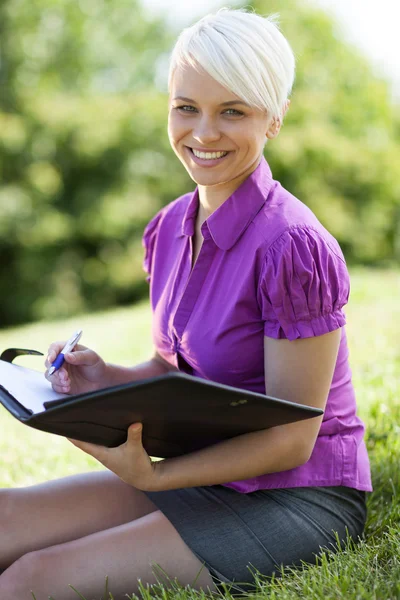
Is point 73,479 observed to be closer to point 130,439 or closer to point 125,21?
point 130,439

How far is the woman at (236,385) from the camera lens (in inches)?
67.5

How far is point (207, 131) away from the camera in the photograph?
6.21 ft

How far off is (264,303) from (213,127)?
0.47m

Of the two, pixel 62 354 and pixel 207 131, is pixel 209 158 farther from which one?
pixel 62 354

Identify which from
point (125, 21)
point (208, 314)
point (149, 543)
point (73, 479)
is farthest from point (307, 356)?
point (125, 21)

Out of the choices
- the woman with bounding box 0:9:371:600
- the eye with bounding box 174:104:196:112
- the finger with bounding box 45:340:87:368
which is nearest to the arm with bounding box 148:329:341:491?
the woman with bounding box 0:9:371:600

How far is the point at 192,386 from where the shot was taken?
1383 millimetres

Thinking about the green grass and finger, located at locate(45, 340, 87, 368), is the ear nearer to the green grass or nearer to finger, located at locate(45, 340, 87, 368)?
finger, located at locate(45, 340, 87, 368)

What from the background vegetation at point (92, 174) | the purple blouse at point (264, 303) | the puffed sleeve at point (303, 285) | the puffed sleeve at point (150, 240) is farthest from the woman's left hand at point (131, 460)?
the background vegetation at point (92, 174)

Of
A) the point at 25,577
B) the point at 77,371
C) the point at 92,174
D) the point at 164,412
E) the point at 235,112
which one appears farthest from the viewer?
the point at 92,174

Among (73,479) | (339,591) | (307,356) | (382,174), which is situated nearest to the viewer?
(339,591)

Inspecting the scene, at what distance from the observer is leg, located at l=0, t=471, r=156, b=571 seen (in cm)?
192

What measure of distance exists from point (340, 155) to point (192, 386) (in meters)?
13.5

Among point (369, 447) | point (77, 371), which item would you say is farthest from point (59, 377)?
point (369, 447)
